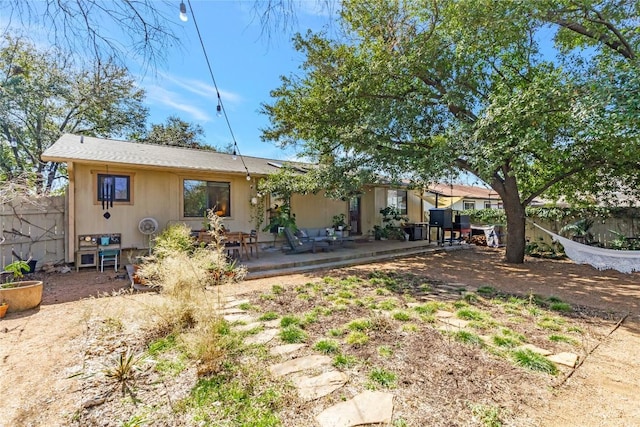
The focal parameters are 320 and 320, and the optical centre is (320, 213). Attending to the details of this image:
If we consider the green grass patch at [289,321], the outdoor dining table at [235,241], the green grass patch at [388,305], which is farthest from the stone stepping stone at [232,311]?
the outdoor dining table at [235,241]

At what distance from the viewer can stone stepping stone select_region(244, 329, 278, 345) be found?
11.1ft

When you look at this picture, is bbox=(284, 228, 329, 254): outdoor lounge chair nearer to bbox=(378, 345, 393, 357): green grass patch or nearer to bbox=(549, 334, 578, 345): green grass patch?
bbox=(378, 345, 393, 357): green grass patch

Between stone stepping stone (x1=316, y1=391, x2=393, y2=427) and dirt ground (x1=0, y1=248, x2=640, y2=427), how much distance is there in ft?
3.25

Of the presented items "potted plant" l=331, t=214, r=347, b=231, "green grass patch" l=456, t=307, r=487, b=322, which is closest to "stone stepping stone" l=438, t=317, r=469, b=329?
"green grass patch" l=456, t=307, r=487, b=322

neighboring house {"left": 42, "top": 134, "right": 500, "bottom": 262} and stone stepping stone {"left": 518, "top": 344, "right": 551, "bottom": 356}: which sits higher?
neighboring house {"left": 42, "top": 134, "right": 500, "bottom": 262}

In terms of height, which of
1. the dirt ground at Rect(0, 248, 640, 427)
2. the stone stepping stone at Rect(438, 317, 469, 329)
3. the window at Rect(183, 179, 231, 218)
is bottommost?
the dirt ground at Rect(0, 248, 640, 427)

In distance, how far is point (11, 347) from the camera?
11.6 feet

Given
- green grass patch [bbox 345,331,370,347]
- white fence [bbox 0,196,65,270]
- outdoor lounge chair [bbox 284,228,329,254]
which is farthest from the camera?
outdoor lounge chair [bbox 284,228,329,254]

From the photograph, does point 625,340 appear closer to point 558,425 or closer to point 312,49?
point 558,425

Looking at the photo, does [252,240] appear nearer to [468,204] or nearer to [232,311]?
[232,311]

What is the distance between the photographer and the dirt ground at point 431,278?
230 cm

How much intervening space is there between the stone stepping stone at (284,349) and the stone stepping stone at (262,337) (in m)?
0.21

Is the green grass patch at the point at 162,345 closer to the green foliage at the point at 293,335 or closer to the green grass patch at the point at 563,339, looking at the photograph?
the green foliage at the point at 293,335

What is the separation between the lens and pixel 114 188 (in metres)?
7.73
